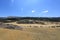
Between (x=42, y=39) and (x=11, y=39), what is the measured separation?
274 cm

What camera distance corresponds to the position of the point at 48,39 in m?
11.0

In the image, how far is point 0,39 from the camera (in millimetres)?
9672

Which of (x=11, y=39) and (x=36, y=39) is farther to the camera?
(x=36, y=39)

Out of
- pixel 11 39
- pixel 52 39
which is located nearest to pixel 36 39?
pixel 52 39

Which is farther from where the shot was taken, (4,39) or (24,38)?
(24,38)

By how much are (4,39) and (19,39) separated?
1.20 m

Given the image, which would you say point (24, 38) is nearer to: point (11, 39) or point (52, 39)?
point (11, 39)

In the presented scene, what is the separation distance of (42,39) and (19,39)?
82.1 inches

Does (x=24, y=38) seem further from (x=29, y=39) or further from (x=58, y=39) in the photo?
(x=58, y=39)

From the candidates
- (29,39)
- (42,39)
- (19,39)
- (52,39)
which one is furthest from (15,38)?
(52,39)

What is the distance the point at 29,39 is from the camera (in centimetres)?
1059

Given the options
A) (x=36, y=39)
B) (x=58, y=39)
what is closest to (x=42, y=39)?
(x=36, y=39)

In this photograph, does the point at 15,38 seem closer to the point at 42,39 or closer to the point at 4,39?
the point at 4,39

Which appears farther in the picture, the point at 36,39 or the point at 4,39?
the point at 36,39
